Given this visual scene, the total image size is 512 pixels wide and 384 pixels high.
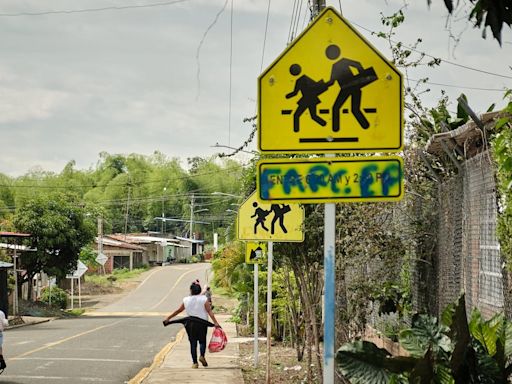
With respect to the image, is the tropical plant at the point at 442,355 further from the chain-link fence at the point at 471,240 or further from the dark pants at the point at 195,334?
the dark pants at the point at 195,334

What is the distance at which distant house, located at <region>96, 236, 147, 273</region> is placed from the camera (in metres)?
80.1

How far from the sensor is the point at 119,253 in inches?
3216

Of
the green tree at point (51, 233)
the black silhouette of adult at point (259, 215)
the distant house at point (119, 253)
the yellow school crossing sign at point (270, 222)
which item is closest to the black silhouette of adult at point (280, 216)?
the yellow school crossing sign at point (270, 222)

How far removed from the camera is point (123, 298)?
2221 inches

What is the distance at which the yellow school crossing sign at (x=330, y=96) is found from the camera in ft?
14.5

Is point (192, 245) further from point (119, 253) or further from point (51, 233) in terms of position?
point (51, 233)

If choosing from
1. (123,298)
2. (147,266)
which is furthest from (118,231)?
(123,298)

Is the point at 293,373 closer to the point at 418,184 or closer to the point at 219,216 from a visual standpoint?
the point at 418,184

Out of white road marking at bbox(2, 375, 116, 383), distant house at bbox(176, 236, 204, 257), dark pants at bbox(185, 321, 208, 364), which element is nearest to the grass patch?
white road marking at bbox(2, 375, 116, 383)

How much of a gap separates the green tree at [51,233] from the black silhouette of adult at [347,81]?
3735 centimetres

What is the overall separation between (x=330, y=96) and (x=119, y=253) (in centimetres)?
7870

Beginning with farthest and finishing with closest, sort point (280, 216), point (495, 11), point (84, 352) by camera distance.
→ point (84, 352) → point (280, 216) → point (495, 11)

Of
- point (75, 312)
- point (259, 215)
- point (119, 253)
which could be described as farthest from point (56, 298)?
point (119, 253)

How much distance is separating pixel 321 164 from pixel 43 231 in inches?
1482
